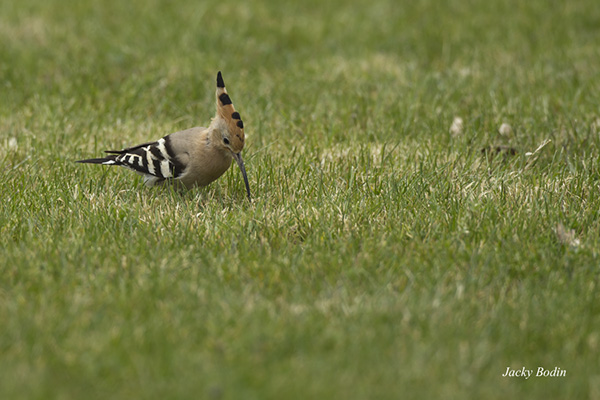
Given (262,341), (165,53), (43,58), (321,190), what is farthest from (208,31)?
(262,341)

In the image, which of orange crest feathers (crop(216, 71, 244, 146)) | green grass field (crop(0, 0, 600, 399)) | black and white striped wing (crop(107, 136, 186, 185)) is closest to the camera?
green grass field (crop(0, 0, 600, 399))

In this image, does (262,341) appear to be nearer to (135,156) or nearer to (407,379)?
(407,379)

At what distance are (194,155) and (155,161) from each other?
266 mm

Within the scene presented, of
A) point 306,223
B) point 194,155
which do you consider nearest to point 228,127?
point 194,155

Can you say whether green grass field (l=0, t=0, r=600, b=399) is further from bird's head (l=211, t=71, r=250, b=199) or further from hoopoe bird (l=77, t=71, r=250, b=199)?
bird's head (l=211, t=71, r=250, b=199)

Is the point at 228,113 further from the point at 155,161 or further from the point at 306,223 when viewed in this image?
the point at 306,223

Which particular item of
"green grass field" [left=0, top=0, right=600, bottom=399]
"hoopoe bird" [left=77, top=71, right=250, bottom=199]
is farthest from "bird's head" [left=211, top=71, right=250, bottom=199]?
"green grass field" [left=0, top=0, right=600, bottom=399]

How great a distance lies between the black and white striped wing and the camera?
5168 mm

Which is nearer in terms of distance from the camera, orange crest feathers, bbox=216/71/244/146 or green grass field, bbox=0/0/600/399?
green grass field, bbox=0/0/600/399

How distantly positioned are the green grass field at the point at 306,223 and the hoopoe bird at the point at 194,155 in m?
0.15

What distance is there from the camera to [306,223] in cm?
445

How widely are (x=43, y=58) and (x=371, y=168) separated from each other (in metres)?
4.05

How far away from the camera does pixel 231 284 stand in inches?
150

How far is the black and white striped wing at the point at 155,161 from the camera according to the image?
517 cm
